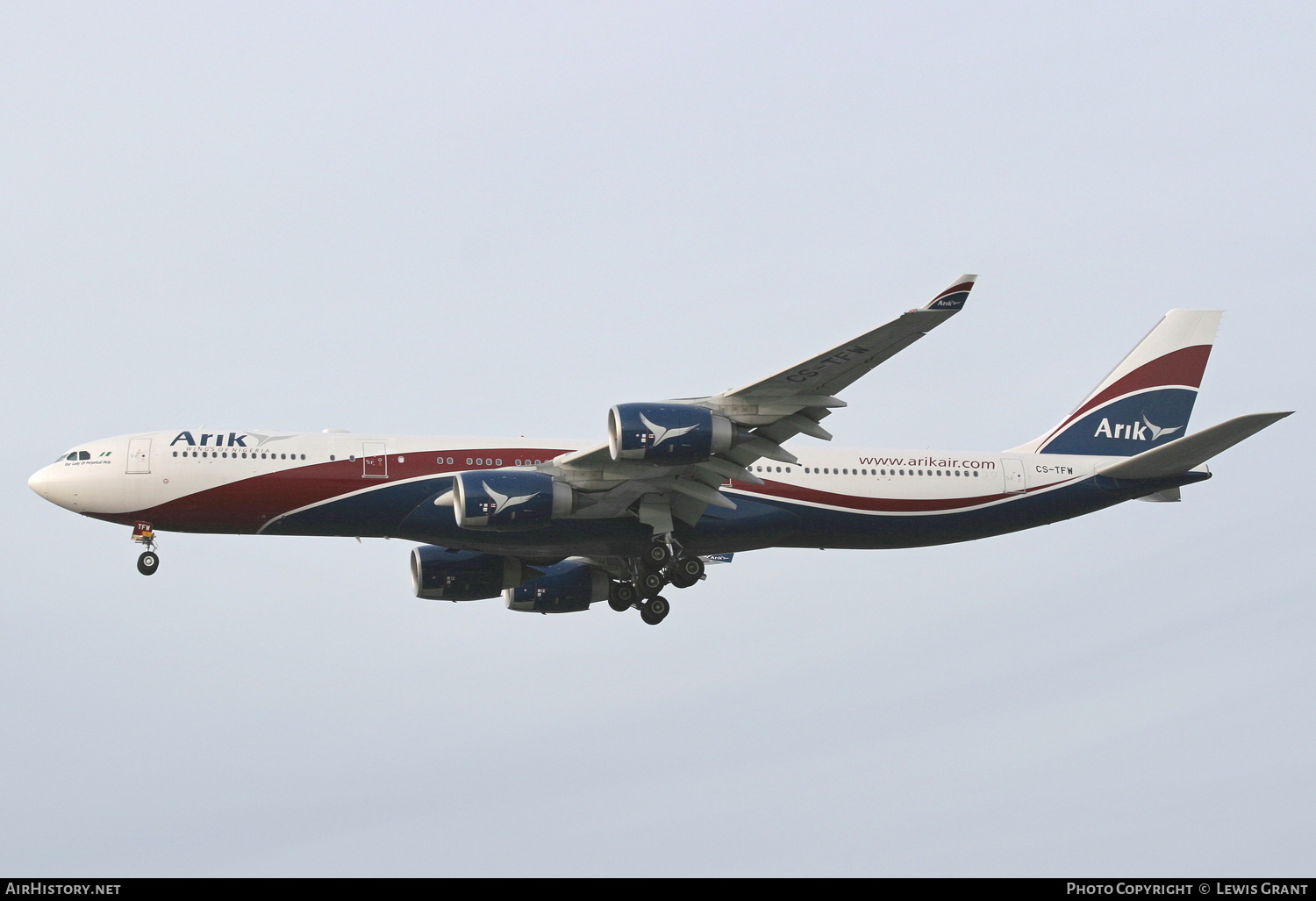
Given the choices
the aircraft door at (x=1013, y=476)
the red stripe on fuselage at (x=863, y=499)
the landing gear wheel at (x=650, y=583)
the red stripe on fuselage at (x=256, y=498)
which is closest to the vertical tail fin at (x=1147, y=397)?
the aircraft door at (x=1013, y=476)

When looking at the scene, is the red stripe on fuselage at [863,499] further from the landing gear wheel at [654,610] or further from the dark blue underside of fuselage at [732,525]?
the landing gear wheel at [654,610]

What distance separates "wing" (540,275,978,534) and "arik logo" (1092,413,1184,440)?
12.5 metres

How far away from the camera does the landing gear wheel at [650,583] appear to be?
42594mm

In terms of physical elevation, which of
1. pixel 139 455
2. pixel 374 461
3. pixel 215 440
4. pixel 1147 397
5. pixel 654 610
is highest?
pixel 1147 397

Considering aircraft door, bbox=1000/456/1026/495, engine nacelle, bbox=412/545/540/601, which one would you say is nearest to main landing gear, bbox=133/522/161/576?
engine nacelle, bbox=412/545/540/601

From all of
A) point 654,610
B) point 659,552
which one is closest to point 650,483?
point 659,552

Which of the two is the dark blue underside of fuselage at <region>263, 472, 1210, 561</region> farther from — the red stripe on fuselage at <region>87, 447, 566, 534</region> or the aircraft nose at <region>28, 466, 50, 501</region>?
the aircraft nose at <region>28, 466, 50, 501</region>

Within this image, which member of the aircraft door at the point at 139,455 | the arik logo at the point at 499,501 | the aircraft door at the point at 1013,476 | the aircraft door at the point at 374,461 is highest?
the aircraft door at the point at 139,455

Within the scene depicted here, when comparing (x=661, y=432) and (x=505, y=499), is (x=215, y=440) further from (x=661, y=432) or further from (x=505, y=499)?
(x=661, y=432)

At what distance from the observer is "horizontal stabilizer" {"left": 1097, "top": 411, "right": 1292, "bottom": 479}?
125 feet

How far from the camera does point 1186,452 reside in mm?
41969

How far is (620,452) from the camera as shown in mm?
36312

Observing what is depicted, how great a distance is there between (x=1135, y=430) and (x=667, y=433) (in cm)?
1707

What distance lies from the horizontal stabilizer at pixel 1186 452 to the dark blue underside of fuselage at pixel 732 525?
38 centimetres
